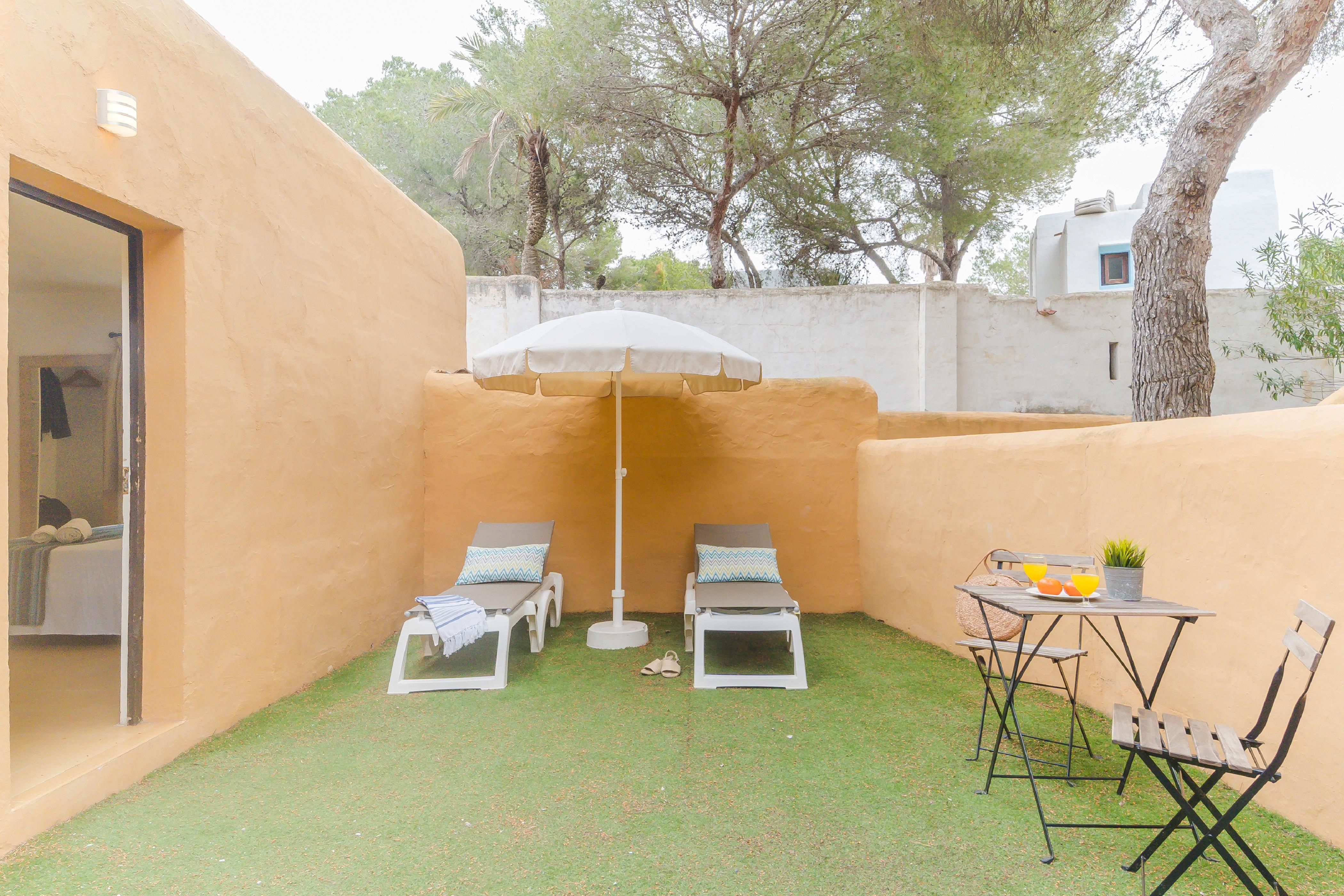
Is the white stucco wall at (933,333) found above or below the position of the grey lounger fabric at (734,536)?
above

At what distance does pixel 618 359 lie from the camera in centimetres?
424

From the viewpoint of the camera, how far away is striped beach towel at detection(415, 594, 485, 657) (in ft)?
13.1

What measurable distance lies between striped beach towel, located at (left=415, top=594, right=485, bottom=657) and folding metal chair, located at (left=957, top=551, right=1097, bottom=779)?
2.61m

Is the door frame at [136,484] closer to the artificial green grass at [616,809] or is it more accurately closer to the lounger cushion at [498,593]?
the artificial green grass at [616,809]

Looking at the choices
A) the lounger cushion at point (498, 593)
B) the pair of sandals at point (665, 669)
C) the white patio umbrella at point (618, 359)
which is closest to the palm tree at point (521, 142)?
the white patio umbrella at point (618, 359)

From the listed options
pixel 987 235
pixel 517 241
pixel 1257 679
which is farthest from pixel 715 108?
pixel 1257 679

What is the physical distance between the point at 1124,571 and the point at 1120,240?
13.6m

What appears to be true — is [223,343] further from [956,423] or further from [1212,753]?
[956,423]

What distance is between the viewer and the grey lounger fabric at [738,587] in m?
4.56

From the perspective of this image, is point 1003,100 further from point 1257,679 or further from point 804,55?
point 1257,679

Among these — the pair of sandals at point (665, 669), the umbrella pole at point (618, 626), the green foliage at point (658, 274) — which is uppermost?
the green foliage at point (658, 274)

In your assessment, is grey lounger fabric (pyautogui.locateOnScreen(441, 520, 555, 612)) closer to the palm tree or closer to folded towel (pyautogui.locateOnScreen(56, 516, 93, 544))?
folded towel (pyautogui.locateOnScreen(56, 516, 93, 544))

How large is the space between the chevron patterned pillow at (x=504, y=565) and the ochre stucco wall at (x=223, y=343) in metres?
0.65

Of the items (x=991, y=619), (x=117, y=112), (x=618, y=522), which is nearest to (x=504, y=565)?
(x=618, y=522)
